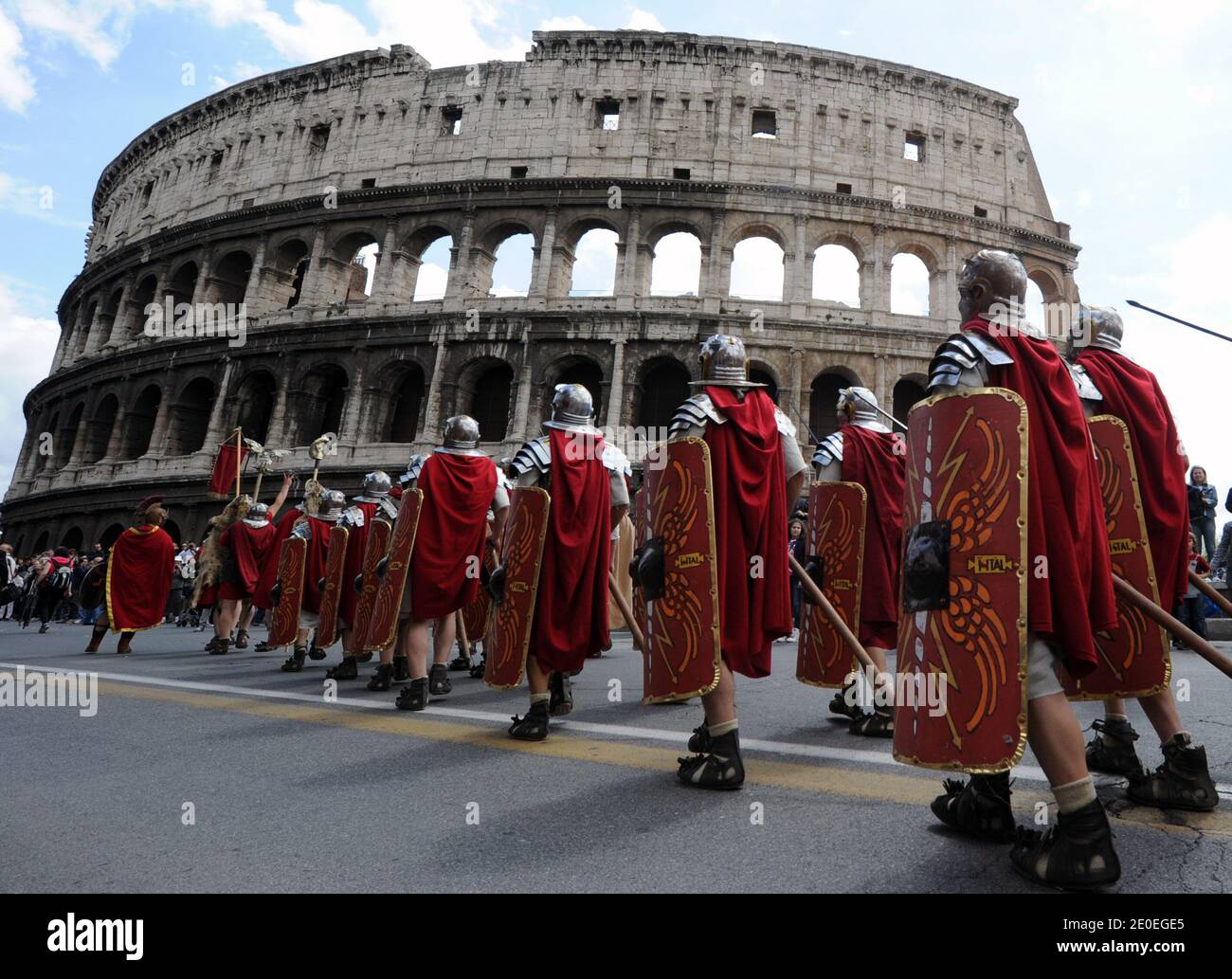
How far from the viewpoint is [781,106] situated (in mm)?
27266

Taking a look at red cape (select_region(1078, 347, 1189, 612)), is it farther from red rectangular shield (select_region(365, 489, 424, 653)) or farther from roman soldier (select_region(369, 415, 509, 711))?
red rectangular shield (select_region(365, 489, 424, 653))

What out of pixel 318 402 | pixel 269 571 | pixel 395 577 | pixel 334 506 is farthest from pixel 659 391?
pixel 395 577

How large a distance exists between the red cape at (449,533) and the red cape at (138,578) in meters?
5.85

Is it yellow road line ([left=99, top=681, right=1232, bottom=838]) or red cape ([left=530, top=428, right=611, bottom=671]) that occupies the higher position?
red cape ([left=530, top=428, right=611, bottom=671])

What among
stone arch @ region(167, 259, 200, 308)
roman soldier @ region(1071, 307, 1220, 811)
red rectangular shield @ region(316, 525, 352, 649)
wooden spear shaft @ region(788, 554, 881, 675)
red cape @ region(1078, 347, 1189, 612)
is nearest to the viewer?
roman soldier @ region(1071, 307, 1220, 811)

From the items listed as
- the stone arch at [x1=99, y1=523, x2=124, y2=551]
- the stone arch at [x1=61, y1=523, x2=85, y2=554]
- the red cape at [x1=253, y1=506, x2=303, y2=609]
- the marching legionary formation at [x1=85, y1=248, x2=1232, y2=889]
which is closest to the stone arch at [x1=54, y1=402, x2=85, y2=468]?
the stone arch at [x1=61, y1=523, x2=85, y2=554]

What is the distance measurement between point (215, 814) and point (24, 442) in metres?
43.6

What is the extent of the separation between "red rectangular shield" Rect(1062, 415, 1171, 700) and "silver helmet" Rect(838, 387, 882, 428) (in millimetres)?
2224

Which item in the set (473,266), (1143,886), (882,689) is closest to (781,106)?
(473,266)

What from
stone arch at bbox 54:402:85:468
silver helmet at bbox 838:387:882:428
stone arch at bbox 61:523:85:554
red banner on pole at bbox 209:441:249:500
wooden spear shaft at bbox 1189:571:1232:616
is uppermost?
stone arch at bbox 54:402:85:468

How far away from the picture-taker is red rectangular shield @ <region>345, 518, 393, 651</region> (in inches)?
275

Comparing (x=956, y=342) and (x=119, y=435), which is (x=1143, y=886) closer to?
(x=956, y=342)

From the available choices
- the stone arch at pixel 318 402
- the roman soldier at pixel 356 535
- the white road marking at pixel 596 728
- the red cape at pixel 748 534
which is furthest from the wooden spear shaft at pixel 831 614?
the stone arch at pixel 318 402

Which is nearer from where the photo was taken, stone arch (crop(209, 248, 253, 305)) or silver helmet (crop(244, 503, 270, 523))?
silver helmet (crop(244, 503, 270, 523))
